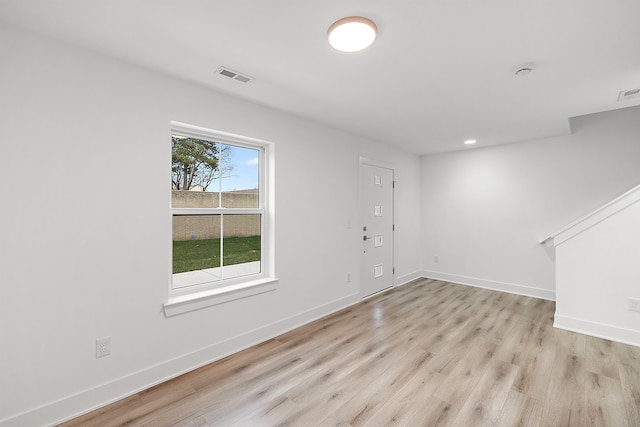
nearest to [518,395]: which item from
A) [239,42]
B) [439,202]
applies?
[239,42]

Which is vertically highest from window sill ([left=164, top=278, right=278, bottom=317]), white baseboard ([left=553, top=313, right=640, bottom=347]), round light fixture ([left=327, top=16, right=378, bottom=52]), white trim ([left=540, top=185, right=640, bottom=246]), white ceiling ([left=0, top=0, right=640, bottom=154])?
white ceiling ([left=0, top=0, right=640, bottom=154])

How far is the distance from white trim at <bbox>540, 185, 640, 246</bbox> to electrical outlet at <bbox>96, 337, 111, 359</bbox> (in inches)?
179

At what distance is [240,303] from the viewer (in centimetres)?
279

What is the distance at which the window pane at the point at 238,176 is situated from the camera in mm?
2830

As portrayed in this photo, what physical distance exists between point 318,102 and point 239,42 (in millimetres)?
1155

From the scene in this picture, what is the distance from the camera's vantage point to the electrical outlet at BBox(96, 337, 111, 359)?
1990 mm

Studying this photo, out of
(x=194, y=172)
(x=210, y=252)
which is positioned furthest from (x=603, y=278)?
(x=194, y=172)

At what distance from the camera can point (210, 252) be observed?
275 centimetres

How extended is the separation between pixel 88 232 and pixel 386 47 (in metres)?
2.38

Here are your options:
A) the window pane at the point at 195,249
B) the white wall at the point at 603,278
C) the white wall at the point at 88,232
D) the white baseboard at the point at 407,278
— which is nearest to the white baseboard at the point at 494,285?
the white baseboard at the point at 407,278

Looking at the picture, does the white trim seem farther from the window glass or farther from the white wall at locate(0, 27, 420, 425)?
the white wall at locate(0, 27, 420, 425)

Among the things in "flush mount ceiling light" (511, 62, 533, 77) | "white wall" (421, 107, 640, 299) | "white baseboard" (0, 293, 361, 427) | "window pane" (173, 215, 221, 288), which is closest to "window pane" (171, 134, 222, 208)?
"window pane" (173, 215, 221, 288)

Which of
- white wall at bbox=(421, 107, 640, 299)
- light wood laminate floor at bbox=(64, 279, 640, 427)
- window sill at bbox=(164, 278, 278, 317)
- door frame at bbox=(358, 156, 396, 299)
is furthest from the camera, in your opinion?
door frame at bbox=(358, 156, 396, 299)

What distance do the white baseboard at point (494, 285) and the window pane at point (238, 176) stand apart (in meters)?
4.05
